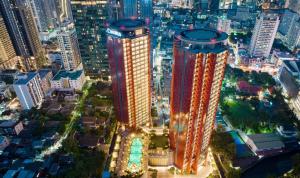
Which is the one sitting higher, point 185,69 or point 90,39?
point 185,69

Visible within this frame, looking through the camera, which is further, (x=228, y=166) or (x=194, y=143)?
(x=228, y=166)

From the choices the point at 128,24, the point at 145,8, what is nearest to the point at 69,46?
the point at 145,8

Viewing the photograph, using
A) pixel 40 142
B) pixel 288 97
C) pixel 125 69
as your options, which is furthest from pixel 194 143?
pixel 288 97

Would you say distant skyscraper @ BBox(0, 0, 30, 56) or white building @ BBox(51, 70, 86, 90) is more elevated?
distant skyscraper @ BBox(0, 0, 30, 56)

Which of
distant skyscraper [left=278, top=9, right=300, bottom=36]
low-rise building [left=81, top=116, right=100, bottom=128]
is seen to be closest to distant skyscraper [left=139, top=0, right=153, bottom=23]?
low-rise building [left=81, top=116, right=100, bottom=128]

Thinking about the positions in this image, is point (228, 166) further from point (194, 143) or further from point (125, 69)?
point (125, 69)

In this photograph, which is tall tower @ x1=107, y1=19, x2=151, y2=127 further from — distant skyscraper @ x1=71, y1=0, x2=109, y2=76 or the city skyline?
distant skyscraper @ x1=71, y1=0, x2=109, y2=76

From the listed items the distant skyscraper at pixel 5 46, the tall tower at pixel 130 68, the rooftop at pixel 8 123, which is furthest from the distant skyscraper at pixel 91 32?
the rooftop at pixel 8 123
